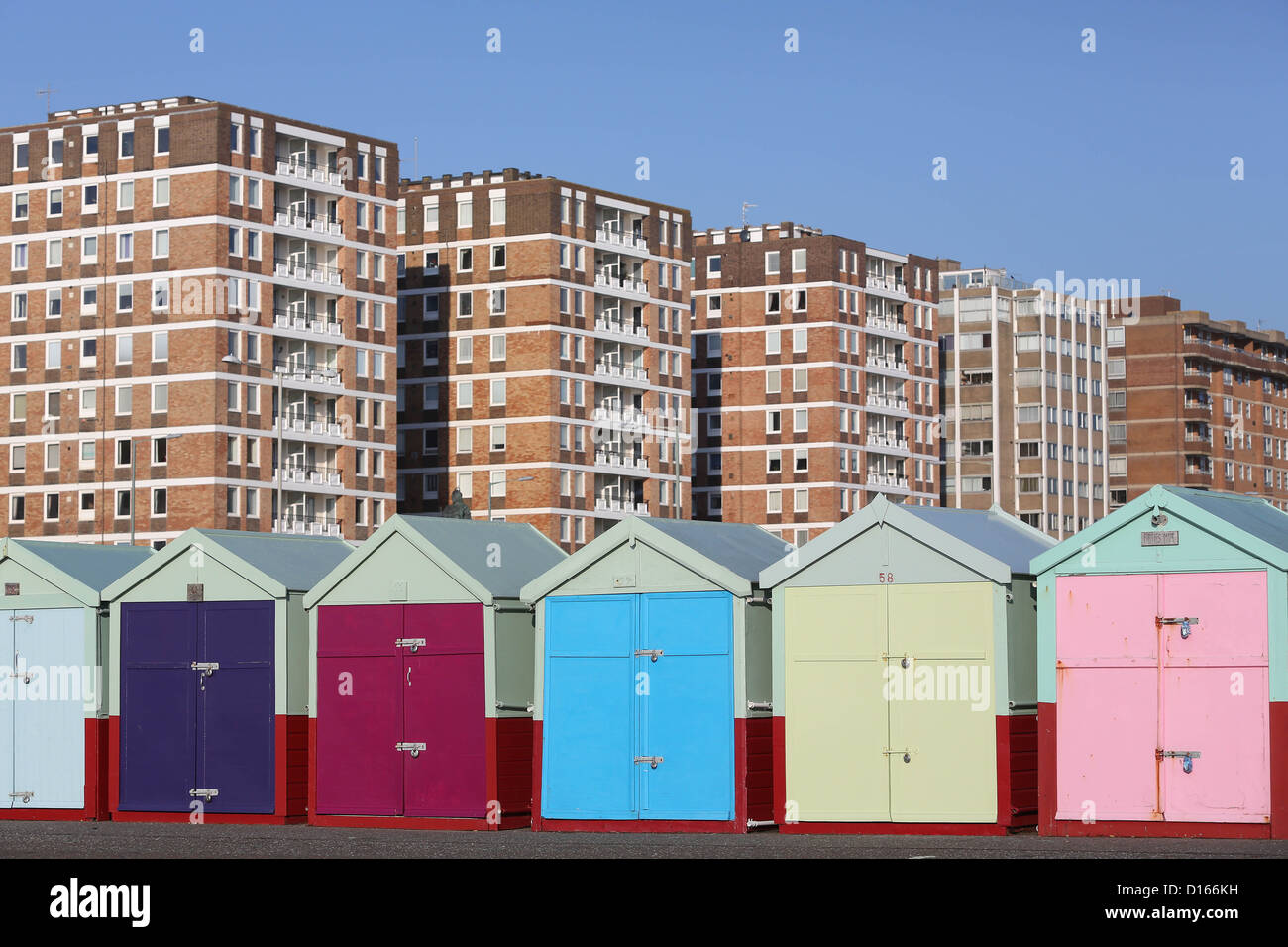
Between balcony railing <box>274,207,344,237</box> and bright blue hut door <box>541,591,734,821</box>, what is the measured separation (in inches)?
2950

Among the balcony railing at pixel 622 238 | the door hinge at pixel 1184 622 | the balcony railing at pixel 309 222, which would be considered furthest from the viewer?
the balcony railing at pixel 622 238

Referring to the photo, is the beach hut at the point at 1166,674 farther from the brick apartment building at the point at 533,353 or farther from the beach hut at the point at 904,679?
the brick apartment building at the point at 533,353

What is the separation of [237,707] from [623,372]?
87690mm

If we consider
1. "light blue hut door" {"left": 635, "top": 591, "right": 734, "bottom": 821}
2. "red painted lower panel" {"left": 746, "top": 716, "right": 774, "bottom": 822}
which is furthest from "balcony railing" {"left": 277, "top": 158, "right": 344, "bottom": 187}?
"red painted lower panel" {"left": 746, "top": 716, "right": 774, "bottom": 822}

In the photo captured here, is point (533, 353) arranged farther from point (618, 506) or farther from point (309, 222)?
point (309, 222)

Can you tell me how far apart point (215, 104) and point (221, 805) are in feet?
236

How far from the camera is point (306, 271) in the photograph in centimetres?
10331

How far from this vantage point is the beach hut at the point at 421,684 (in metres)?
30.0

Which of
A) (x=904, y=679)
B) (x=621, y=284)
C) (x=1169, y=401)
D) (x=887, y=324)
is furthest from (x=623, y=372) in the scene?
(x=904, y=679)

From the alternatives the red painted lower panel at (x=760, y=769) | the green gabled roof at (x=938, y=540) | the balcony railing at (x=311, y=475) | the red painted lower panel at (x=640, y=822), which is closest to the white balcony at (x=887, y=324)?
the balcony railing at (x=311, y=475)

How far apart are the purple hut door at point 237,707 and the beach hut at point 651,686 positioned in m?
4.33

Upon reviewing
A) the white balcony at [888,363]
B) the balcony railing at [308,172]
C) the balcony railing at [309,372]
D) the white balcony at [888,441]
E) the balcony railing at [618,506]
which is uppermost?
the balcony railing at [308,172]
